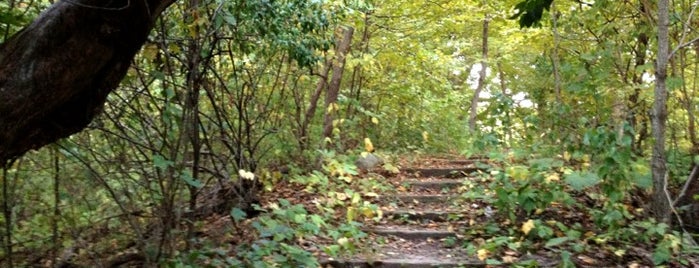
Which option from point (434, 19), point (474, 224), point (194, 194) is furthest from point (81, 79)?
point (434, 19)

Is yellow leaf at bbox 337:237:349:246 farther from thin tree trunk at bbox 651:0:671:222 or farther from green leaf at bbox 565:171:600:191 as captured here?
thin tree trunk at bbox 651:0:671:222

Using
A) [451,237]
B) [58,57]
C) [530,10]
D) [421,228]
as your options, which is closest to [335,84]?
[421,228]

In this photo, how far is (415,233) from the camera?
5680 mm

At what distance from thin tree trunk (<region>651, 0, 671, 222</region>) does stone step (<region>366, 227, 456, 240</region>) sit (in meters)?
1.91

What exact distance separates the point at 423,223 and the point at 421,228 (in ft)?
0.70

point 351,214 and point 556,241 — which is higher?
point 351,214

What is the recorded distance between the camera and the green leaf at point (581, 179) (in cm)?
472

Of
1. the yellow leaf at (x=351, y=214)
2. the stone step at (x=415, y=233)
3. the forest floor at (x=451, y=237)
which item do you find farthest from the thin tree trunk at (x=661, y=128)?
the yellow leaf at (x=351, y=214)

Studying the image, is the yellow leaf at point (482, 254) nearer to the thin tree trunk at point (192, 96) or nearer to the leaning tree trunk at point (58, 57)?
the thin tree trunk at point (192, 96)

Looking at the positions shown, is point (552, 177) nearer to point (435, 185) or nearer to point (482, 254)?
point (482, 254)

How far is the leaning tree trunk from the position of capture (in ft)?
8.04

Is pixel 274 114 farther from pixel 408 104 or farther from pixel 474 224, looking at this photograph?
pixel 408 104

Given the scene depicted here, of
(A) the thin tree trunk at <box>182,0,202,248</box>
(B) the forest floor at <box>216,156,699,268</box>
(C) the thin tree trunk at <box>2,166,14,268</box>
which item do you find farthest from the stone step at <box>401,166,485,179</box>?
(C) the thin tree trunk at <box>2,166,14,268</box>

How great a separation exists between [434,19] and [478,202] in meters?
4.71
